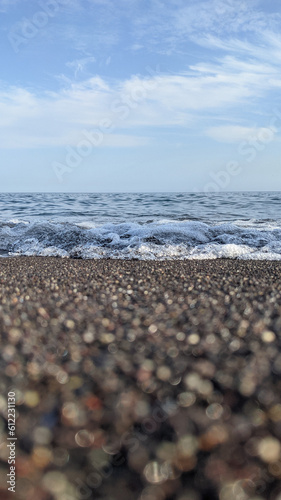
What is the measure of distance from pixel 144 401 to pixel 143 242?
7988 mm

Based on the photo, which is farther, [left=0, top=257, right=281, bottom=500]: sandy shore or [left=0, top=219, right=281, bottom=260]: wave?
[left=0, top=219, right=281, bottom=260]: wave

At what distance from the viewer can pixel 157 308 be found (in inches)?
125

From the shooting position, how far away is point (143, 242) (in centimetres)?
→ 969

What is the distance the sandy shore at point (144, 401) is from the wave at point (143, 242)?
563 cm

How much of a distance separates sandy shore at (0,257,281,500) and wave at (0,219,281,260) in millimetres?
5633

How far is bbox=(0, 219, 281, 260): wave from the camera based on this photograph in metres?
8.71

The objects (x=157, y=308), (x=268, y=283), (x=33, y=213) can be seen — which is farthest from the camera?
(x=33, y=213)

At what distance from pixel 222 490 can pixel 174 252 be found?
295 inches

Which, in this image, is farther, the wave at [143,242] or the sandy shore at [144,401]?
the wave at [143,242]

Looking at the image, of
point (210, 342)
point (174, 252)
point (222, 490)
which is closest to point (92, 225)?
point (174, 252)

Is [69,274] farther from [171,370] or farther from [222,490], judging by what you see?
[222,490]

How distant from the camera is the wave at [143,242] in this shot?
871cm

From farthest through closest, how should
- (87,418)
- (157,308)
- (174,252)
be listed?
1. (174,252)
2. (157,308)
3. (87,418)

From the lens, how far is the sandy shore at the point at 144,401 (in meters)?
1.43
